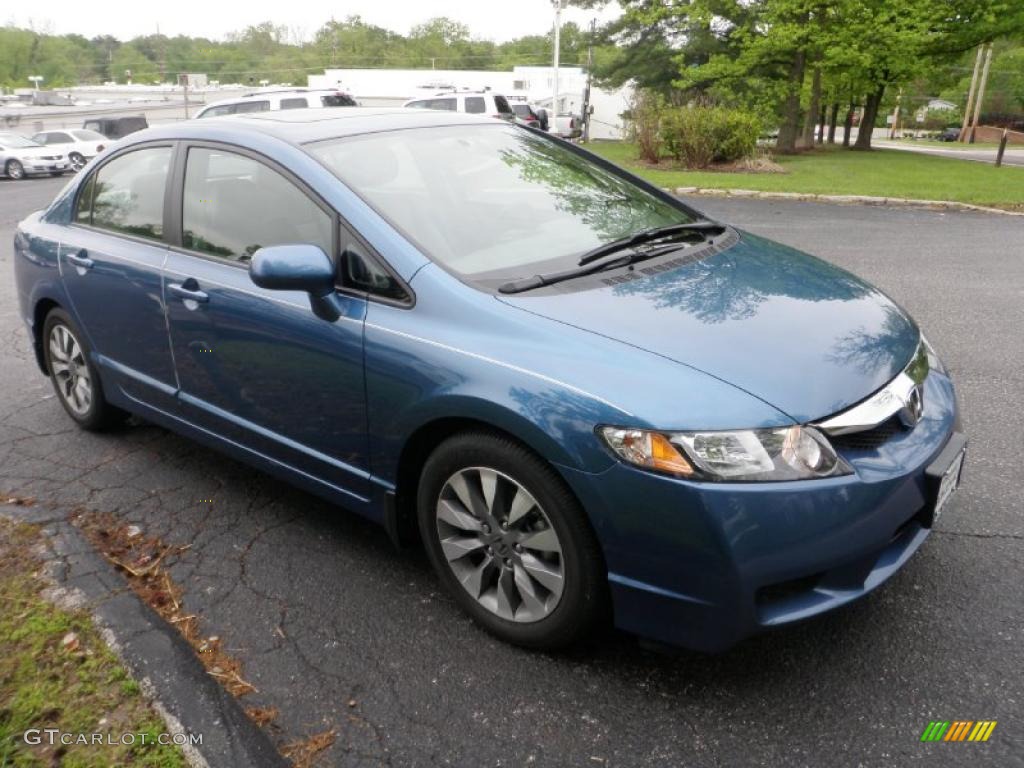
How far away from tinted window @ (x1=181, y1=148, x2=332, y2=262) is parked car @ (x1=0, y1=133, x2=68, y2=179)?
25.3 metres

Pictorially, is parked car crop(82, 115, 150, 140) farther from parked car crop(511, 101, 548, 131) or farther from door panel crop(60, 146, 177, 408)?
door panel crop(60, 146, 177, 408)

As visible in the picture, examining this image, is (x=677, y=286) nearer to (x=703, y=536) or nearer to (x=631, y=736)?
(x=703, y=536)

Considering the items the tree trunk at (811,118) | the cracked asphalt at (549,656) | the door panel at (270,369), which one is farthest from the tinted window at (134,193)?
the tree trunk at (811,118)

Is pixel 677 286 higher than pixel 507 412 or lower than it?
higher

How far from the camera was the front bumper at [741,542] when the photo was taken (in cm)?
212

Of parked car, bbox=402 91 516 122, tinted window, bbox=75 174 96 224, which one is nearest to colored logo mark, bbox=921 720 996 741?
tinted window, bbox=75 174 96 224

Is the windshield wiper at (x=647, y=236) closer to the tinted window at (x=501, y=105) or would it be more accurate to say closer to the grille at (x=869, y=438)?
the grille at (x=869, y=438)

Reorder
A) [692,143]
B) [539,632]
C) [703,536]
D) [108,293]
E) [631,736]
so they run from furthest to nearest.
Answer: [692,143]
[108,293]
[539,632]
[631,736]
[703,536]

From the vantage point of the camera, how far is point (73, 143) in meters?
26.1

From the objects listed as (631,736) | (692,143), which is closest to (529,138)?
(631,736)

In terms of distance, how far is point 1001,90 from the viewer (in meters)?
84.4

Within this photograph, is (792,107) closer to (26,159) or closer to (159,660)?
(26,159)

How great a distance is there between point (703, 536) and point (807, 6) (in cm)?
2410

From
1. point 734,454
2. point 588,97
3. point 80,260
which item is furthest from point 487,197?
point 588,97
